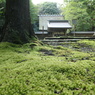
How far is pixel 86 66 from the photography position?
5.00 feet

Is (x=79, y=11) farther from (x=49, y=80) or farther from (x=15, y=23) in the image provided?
(x=49, y=80)

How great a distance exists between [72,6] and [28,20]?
13635 mm

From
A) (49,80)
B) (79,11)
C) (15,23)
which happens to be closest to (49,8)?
(79,11)

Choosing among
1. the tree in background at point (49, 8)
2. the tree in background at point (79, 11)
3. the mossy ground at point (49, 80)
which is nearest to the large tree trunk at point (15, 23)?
the mossy ground at point (49, 80)

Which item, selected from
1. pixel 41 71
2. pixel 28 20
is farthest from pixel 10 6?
pixel 41 71

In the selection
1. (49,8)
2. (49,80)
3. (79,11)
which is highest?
(49,8)

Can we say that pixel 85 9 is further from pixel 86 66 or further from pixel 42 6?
pixel 42 6

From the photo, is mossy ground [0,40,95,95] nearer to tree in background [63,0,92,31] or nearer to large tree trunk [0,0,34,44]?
large tree trunk [0,0,34,44]

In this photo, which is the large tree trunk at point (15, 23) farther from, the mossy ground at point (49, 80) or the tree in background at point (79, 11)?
the tree in background at point (79, 11)

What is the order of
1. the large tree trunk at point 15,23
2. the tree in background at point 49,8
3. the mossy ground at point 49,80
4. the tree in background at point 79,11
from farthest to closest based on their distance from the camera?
the tree in background at point 49,8
the tree in background at point 79,11
the large tree trunk at point 15,23
the mossy ground at point 49,80

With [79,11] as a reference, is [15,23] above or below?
below

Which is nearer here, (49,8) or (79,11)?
(79,11)

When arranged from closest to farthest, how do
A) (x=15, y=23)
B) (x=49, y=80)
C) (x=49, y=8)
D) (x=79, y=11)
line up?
(x=49, y=80) → (x=15, y=23) → (x=79, y=11) → (x=49, y=8)

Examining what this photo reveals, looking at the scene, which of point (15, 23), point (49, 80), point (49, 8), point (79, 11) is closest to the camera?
point (49, 80)
